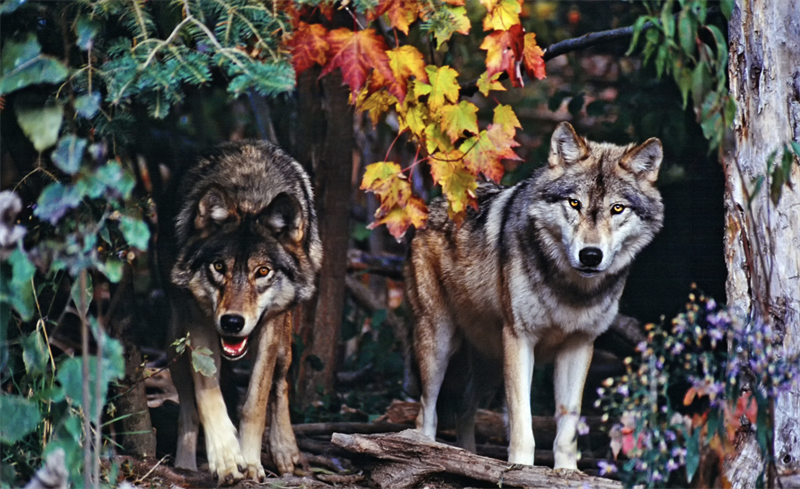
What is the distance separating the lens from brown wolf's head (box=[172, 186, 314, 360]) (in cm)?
496

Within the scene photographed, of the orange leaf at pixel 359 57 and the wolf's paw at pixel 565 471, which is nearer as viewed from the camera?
the orange leaf at pixel 359 57

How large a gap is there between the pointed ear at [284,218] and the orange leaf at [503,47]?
1.52 m

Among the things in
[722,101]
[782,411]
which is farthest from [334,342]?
[722,101]

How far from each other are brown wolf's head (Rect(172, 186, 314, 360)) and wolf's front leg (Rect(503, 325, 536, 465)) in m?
1.34

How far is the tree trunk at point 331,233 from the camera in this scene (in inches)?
279

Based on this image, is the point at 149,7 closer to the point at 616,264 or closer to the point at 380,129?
the point at 616,264

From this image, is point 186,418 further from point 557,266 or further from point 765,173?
point 765,173

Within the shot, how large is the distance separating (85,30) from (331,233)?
3516 mm

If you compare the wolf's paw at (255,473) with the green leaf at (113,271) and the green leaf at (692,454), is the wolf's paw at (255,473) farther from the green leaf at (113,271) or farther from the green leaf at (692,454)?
the green leaf at (692,454)

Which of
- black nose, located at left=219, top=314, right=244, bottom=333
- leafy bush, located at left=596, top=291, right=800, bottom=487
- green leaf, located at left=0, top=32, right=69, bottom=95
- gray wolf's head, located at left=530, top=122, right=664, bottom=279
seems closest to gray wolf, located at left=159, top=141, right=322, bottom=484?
black nose, located at left=219, top=314, right=244, bottom=333

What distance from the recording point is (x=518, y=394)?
532 centimetres

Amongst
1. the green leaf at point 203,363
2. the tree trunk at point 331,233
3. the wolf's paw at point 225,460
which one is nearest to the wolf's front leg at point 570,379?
the wolf's paw at point 225,460

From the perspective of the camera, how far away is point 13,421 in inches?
141

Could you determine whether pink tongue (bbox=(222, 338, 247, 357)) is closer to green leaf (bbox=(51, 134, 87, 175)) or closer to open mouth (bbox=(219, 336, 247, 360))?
open mouth (bbox=(219, 336, 247, 360))
